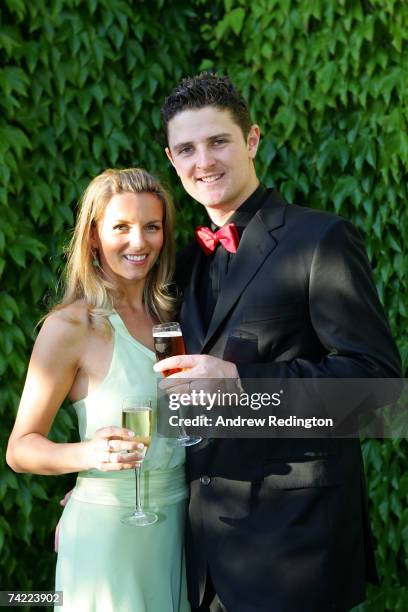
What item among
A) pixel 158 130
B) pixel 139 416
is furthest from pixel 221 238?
pixel 158 130

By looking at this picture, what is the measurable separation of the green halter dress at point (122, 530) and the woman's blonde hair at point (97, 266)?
8.2 inches

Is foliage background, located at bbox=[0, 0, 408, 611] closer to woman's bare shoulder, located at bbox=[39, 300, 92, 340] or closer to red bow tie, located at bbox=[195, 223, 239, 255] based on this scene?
woman's bare shoulder, located at bbox=[39, 300, 92, 340]

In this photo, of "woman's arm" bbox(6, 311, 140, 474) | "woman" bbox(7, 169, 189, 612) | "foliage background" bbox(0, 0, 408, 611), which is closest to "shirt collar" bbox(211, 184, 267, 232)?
"woman" bbox(7, 169, 189, 612)

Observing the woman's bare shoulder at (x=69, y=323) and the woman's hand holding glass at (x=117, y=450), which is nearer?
the woman's hand holding glass at (x=117, y=450)

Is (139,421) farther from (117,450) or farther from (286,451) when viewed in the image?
(286,451)

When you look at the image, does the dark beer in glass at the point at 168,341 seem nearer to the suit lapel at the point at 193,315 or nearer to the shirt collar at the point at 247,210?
the suit lapel at the point at 193,315

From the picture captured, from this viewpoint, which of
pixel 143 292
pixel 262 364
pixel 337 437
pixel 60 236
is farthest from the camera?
pixel 60 236

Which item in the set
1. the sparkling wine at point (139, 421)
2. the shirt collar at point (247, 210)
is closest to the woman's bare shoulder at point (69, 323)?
the sparkling wine at point (139, 421)

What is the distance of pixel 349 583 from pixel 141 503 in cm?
73

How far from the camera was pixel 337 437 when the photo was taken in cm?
244

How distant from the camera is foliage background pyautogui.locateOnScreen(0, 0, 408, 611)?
378 centimetres

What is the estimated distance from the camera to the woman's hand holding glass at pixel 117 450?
216 centimetres

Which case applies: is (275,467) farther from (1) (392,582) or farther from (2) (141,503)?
(1) (392,582)

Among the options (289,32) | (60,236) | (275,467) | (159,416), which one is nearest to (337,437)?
(275,467)
